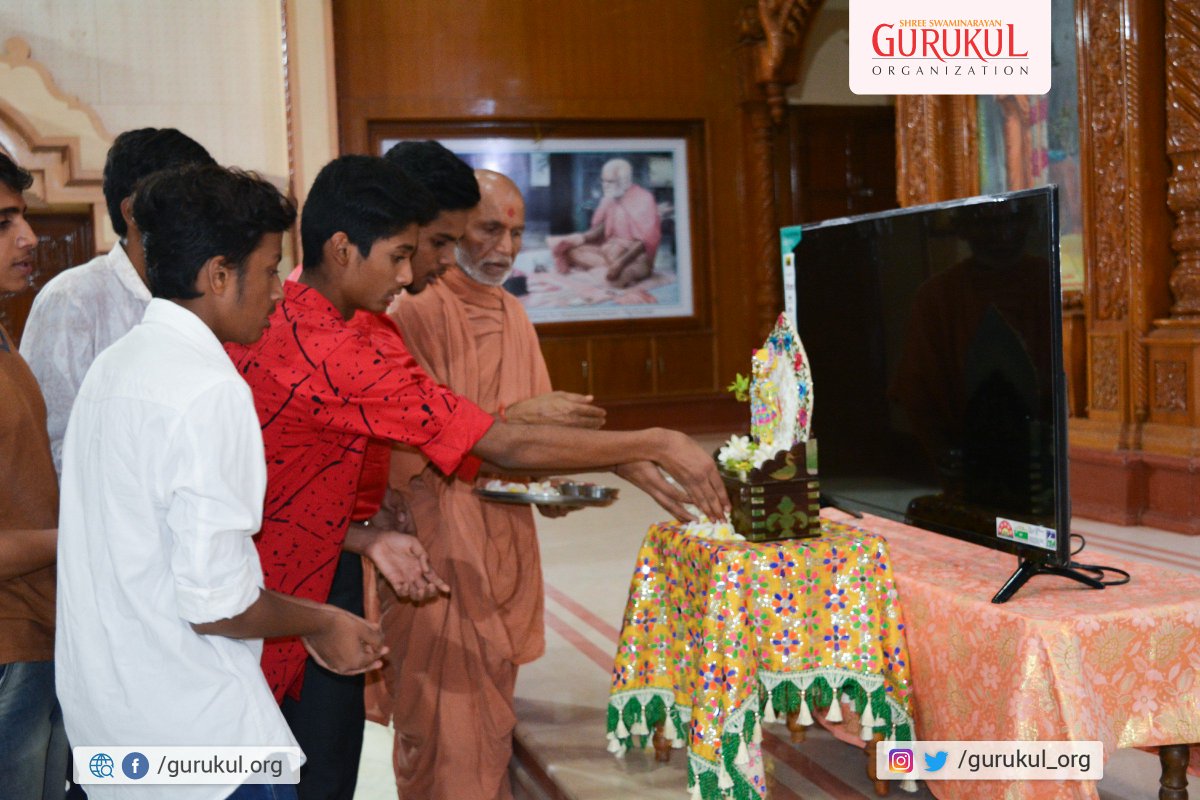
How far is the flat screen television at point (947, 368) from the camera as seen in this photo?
87.2 inches

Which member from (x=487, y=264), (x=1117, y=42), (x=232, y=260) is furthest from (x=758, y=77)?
(x=232, y=260)

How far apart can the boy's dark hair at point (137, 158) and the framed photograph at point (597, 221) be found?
22.8 ft

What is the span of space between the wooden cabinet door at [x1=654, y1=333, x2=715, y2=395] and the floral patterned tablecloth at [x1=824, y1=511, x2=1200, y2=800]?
7605 mm

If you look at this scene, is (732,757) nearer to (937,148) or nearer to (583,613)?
(583,613)

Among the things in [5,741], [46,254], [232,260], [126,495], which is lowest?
[5,741]

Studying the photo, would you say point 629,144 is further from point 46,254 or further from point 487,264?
point 487,264

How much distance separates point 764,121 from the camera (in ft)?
32.6

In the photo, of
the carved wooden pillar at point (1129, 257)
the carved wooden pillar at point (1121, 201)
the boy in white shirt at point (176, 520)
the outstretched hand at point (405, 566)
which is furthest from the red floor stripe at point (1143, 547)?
the boy in white shirt at point (176, 520)

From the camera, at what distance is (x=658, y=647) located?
257 centimetres

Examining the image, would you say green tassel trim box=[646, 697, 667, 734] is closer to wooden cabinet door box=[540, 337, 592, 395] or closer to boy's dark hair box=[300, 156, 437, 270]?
boy's dark hair box=[300, 156, 437, 270]

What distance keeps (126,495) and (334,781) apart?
3.34ft

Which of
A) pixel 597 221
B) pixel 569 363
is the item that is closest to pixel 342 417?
pixel 569 363

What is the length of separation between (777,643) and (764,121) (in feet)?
27.0

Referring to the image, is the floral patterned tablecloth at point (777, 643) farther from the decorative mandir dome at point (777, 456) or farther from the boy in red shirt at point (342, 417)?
the boy in red shirt at point (342, 417)
